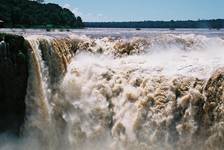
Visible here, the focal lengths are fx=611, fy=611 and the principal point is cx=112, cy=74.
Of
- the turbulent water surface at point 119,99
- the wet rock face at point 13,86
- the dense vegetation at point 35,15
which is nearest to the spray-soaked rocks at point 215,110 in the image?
the turbulent water surface at point 119,99

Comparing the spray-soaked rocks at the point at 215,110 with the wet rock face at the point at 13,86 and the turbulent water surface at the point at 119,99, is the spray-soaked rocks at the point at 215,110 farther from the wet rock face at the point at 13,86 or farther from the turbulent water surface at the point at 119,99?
the wet rock face at the point at 13,86

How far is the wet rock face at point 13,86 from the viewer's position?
1702 centimetres

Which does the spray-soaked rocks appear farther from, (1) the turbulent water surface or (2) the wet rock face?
(2) the wet rock face

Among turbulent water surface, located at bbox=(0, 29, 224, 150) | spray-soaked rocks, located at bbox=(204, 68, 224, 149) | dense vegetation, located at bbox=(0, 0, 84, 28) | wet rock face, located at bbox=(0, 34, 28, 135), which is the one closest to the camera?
spray-soaked rocks, located at bbox=(204, 68, 224, 149)

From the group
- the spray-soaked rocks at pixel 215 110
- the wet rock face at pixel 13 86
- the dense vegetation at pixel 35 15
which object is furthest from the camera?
the dense vegetation at pixel 35 15

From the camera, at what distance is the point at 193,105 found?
15.1 metres

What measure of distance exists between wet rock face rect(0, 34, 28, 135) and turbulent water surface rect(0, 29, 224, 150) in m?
0.21

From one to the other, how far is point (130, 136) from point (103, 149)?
0.93 metres

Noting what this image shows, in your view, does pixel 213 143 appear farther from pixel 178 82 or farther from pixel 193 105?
pixel 178 82

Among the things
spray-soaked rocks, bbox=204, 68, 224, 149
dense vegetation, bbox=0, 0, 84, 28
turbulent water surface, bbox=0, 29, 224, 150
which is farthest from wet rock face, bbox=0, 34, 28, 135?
dense vegetation, bbox=0, 0, 84, 28

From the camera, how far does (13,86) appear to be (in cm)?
1712

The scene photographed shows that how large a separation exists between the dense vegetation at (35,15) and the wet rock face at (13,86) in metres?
21.9

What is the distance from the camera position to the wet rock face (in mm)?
17016

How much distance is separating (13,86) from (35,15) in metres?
30.5
